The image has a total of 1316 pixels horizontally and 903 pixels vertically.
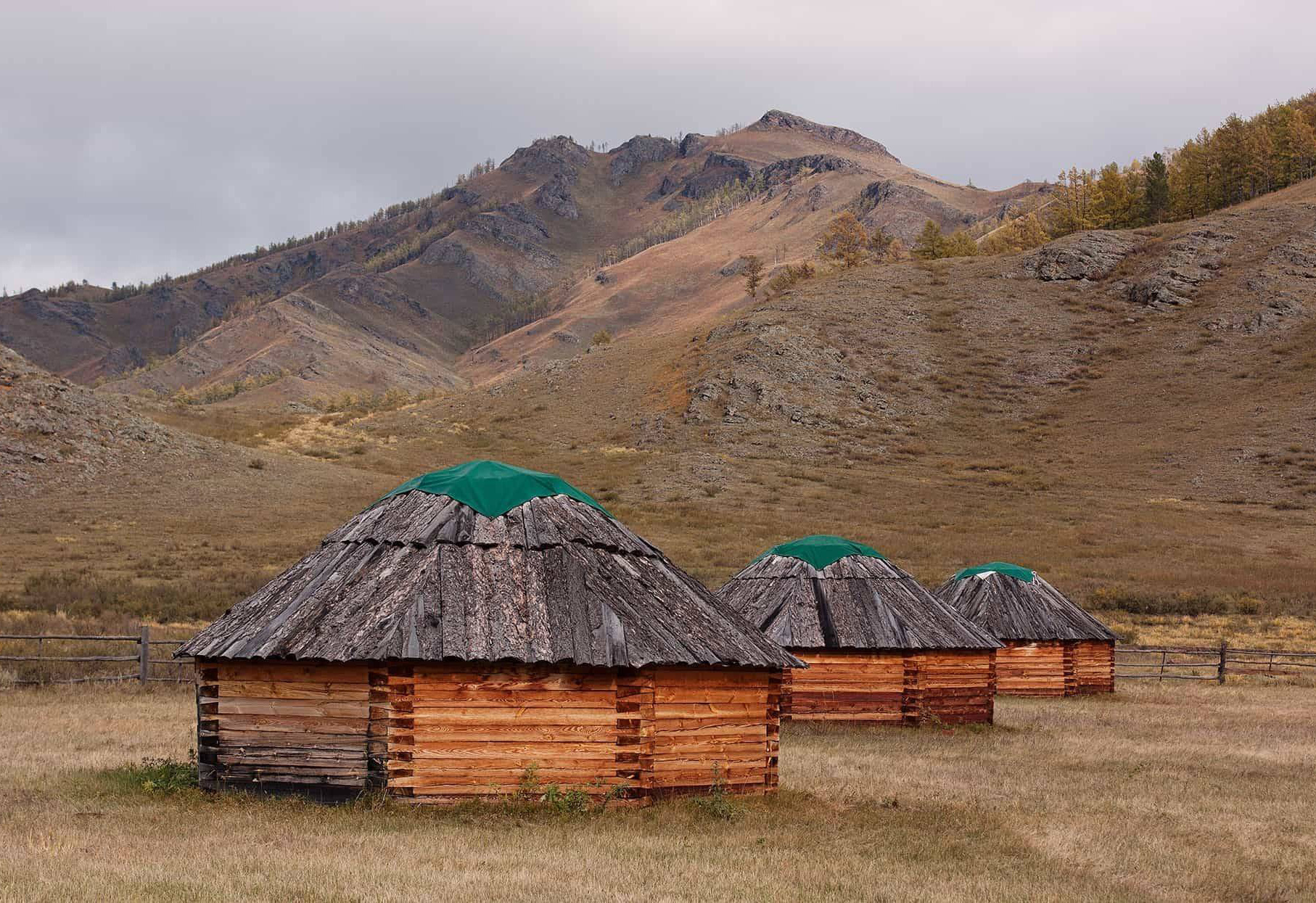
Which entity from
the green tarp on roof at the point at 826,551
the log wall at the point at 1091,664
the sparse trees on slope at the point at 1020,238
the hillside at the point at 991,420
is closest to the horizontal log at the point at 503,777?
the green tarp on roof at the point at 826,551

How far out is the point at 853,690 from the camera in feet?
79.5

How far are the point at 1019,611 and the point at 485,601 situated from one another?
21008 mm

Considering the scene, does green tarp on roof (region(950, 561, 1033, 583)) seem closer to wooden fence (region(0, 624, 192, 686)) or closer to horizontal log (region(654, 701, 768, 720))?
horizontal log (region(654, 701, 768, 720))

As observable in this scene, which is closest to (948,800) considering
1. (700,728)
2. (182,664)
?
(700,728)

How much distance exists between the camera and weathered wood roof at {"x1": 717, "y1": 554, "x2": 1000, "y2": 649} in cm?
2400

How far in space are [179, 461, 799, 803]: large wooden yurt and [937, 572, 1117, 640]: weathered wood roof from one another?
695 inches

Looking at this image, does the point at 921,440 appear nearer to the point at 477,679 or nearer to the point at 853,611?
the point at 853,611

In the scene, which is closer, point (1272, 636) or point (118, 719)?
point (118, 719)

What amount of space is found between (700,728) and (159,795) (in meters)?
6.21

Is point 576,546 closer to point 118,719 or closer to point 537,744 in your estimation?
point 537,744

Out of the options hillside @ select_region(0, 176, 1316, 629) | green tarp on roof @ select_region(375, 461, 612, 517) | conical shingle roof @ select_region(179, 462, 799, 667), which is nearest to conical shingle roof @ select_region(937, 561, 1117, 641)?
hillside @ select_region(0, 176, 1316, 629)

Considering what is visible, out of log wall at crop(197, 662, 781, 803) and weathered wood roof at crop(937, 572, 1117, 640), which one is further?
weathered wood roof at crop(937, 572, 1117, 640)

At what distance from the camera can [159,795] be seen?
13734mm

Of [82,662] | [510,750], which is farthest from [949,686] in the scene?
[82,662]
